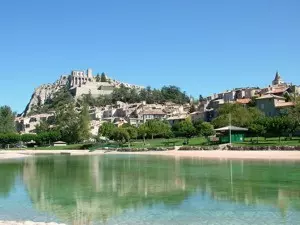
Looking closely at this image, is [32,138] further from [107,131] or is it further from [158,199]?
[158,199]

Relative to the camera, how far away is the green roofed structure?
74188mm

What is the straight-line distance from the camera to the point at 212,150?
2717 inches

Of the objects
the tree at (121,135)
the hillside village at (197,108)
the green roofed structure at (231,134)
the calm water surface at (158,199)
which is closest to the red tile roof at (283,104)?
the hillside village at (197,108)

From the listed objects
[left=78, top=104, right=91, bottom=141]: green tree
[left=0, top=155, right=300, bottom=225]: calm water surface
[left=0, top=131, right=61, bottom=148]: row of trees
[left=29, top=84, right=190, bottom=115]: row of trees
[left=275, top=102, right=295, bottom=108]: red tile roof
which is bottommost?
[left=0, top=155, right=300, bottom=225]: calm water surface

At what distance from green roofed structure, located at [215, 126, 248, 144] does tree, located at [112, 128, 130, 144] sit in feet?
80.2

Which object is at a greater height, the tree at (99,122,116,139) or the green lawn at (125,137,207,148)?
the tree at (99,122,116,139)

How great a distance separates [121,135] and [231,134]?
1123 inches

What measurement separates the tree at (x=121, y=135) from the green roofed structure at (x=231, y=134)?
80.2 feet

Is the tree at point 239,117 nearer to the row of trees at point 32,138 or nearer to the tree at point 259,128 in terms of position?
the tree at point 259,128

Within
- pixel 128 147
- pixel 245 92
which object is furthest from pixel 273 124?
pixel 245 92

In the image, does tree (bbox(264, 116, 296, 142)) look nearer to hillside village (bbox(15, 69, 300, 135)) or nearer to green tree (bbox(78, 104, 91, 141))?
hillside village (bbox(15, 69, 300, 135))

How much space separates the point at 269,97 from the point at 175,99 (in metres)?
94.0

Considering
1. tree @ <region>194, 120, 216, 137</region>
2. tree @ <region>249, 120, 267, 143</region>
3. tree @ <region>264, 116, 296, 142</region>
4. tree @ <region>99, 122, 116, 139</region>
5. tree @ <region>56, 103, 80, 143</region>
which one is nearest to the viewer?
tree @ <region>264, 116, 296, 142</region>

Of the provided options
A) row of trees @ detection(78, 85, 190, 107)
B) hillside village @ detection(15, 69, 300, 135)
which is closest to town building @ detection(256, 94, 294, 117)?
hillside village @ detection(15, 69, 300, 135)
